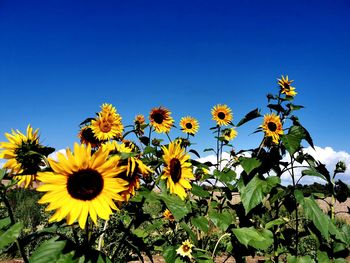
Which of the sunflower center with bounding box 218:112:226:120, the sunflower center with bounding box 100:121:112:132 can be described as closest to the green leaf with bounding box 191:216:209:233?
the sunflower center with bounding box 100:121:112:132

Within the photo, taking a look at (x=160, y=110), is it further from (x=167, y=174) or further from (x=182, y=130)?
(x=167, y=174)

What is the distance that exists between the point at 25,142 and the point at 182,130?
146 inches

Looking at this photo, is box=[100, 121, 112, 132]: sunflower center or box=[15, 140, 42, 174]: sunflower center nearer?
box=[15, 140, 42, 174]: sunflower center

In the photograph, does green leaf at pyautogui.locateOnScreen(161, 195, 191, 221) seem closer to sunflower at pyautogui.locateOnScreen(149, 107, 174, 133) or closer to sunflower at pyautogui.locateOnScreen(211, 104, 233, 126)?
sunflower at pyautogui.locateOnScreen(149, 107, 174, 133)

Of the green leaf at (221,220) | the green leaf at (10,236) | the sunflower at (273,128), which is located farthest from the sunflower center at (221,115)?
the green leaf at (10,236)

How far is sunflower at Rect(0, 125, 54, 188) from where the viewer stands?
1.60 metres

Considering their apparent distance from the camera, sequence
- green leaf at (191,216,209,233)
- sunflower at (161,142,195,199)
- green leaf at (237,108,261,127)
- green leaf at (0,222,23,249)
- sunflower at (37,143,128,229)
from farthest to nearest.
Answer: green leaf at (237,108,261,127) < green leaf at (191,216,209,233) < sunflower at (161,142,195,199) < sunflower at (37,143,128,229) < green leaf at (0,222,23,249)

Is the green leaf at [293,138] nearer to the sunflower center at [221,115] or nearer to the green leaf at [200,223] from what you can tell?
the green leaf at [200,223]

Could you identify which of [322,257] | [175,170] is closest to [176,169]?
[175,170]

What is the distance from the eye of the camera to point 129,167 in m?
1.66

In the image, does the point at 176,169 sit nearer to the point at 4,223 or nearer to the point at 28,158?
the point at 28,158

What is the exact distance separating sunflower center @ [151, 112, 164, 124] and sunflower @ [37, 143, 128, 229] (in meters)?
2.24

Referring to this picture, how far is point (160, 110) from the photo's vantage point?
388 centimetres

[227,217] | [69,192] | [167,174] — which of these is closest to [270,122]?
[227,217]
